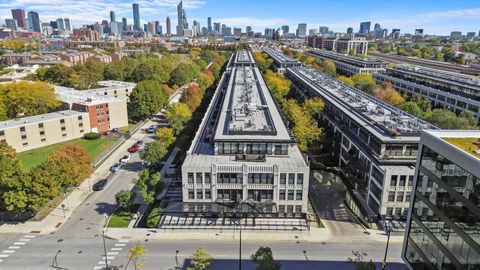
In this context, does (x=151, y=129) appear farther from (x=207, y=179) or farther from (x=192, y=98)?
(x=207, y=179)

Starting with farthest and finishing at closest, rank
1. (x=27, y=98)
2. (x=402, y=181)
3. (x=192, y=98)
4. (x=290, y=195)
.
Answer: (x=192, y=98), (x=27, y=98), (x=290, y=195), (x=402, y=181)

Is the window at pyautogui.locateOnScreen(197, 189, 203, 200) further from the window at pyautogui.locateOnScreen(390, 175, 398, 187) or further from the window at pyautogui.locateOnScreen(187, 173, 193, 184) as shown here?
the window at pyautogui.locateOnScreen(390, 175, 398, 187)

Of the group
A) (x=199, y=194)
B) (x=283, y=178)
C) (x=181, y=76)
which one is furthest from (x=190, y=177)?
(x=181, y=76)

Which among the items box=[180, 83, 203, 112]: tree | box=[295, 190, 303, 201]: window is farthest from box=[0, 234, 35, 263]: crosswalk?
box=[180, 83, 203, 112]: tree

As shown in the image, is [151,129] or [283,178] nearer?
[283,178]

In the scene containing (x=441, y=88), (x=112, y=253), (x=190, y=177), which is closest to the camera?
(x=112, y=253)

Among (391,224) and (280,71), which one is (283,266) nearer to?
(391,224)
